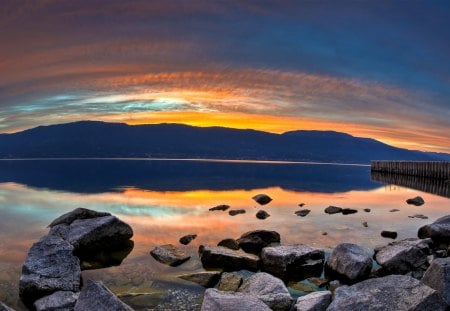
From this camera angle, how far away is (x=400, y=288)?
1052 centimetres

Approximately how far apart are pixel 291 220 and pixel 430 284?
1727cm

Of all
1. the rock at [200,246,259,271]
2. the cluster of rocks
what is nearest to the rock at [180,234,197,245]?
the cluster of rocks

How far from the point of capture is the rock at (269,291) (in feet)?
36.8

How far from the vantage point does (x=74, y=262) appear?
13.6 metres

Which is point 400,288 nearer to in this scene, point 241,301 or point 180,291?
point 241,301

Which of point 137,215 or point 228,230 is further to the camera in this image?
point 137,215

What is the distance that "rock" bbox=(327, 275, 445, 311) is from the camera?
9.87 metres

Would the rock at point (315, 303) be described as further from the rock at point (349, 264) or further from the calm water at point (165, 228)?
the rock at point (349, 264)

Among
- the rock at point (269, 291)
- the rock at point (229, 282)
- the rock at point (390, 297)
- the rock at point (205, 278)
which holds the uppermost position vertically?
the rock at point (390, 297)

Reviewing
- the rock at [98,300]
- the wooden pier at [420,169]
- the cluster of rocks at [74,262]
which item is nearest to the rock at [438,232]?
the cluster of rocks at [74,262]

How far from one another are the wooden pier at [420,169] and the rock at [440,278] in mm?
63789

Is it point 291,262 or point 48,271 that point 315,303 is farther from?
point 48,271

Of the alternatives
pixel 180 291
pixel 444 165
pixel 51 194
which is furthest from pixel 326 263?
pixel 444 165

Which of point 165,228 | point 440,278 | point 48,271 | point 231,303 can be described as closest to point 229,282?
point 231,303
